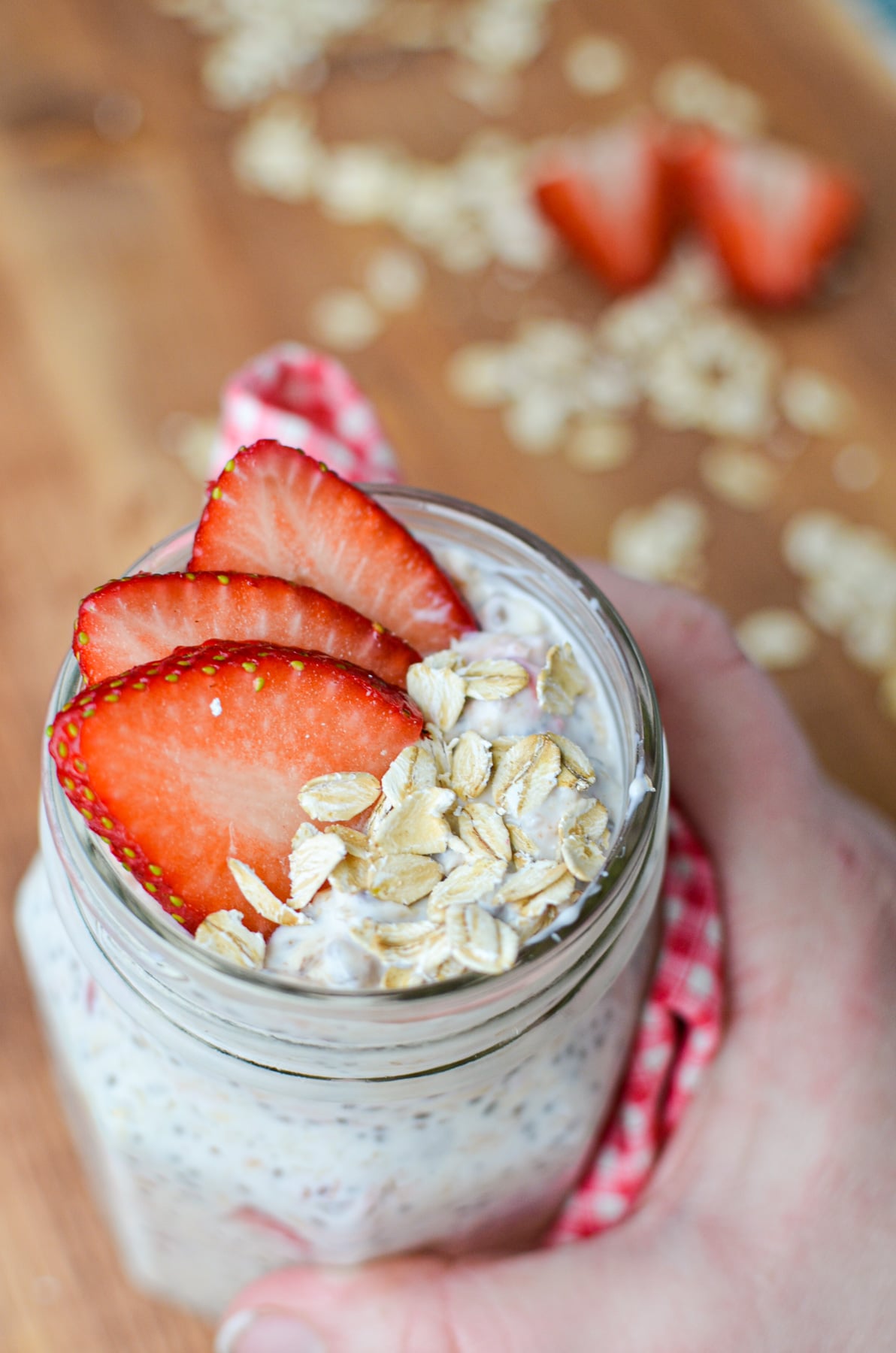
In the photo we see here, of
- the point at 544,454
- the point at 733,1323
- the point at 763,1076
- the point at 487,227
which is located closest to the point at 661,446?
the point at 544,454

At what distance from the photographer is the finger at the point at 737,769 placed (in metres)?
0.73

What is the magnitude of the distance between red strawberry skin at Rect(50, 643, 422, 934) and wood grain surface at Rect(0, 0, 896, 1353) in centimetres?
40

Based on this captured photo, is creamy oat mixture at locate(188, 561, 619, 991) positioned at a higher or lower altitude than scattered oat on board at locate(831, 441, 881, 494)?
lower

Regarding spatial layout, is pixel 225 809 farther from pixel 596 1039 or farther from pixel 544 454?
pixel 544 454

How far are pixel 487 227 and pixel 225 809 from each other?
842mm

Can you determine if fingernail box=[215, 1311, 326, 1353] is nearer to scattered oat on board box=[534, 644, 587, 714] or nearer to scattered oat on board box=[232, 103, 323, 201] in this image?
scattered oat on board box=[534, 644, 587, 714]

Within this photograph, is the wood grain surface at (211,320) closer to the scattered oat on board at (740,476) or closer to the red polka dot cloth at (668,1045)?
the scattered oat on board at (740,476)

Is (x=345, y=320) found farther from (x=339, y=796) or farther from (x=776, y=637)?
(x=339, y=796)

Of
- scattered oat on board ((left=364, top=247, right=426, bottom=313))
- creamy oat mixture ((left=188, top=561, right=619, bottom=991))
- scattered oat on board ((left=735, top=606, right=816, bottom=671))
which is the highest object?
scattered oat on board ((left=364, top=247, right=426, bottom=313))

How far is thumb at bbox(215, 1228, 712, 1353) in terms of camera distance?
0.62m

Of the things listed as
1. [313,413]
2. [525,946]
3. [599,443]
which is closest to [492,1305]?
[525,946]

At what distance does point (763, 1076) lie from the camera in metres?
0.70

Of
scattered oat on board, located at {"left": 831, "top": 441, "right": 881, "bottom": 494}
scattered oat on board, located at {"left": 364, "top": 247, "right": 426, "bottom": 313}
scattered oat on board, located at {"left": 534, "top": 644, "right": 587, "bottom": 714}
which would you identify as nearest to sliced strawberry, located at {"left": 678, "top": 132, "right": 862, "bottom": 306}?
scattered oat on board, located at {"left": 831, "top": 441, "right": 881, "bottom": 494}

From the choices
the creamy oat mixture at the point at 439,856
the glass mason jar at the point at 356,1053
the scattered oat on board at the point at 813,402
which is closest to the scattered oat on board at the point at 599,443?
the scattered oat on board at the point at 813,402
